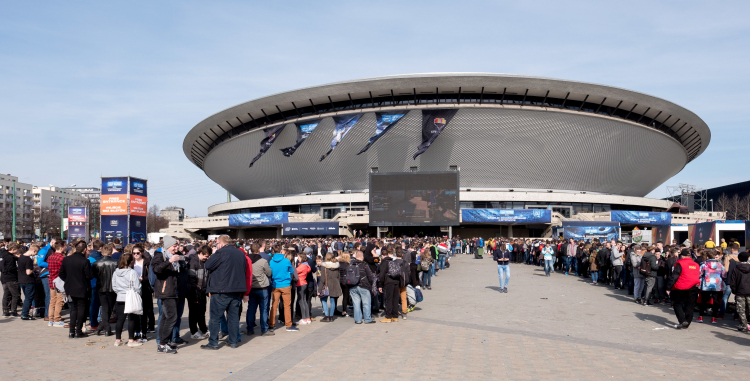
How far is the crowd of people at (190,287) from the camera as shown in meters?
8.43

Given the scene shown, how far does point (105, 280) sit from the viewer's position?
30.3ft

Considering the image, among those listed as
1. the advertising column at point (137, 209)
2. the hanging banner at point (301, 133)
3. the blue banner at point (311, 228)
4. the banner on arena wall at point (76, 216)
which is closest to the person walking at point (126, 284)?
the advertising column at point (137, 209)

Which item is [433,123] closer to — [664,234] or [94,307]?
[664,234]

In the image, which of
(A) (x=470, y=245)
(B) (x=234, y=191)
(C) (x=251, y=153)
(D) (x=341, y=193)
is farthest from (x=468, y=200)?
(B) (x=234, y=191)

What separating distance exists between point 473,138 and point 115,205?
33627 mm

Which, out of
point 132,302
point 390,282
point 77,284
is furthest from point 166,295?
point 390,282

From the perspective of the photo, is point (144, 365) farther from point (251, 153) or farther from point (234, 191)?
point (234, 191)

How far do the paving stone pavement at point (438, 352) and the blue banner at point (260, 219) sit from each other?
41.8 m

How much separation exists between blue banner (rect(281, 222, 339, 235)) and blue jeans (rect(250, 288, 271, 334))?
3814cm

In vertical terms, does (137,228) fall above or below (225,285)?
above

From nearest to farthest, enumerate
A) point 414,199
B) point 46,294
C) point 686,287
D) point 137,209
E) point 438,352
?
point 438,352 → point 686,287 → point 46,294 → point 137,209 → point 414,199

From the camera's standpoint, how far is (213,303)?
333 inches

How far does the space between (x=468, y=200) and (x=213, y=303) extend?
154ft

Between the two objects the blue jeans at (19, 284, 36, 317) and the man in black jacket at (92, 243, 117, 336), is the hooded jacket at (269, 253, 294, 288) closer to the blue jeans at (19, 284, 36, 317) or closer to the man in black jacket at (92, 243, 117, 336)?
the man in black jacket at (92, 243, 117, 336)
